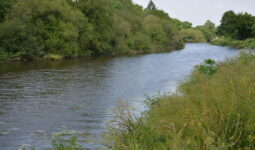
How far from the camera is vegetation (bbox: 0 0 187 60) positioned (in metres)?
47.6

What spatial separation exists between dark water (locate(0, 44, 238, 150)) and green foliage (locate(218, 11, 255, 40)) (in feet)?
233

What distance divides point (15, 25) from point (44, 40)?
6898 mm

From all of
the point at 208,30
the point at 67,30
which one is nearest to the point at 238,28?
the point at 67,30

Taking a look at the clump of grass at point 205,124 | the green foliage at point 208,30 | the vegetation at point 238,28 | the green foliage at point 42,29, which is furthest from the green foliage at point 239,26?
the clump of grass at point 205,124

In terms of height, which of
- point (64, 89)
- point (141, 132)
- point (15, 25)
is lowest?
point (64, 89)

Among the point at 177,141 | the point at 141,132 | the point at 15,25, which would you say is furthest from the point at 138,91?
the point at 15,25

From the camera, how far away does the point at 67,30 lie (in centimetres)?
5378

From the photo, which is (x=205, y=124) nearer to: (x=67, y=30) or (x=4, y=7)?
(x=4, y=7)

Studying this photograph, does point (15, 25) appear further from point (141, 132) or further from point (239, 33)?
point (239, 33)

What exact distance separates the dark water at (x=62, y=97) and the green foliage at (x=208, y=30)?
13073 centimetres

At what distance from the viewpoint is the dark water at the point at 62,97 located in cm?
1573

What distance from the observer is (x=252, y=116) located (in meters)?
7.54

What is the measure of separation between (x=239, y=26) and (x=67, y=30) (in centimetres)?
6471

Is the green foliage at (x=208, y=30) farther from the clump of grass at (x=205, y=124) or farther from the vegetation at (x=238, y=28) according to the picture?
the clump of grass at (x=205, y=124)
